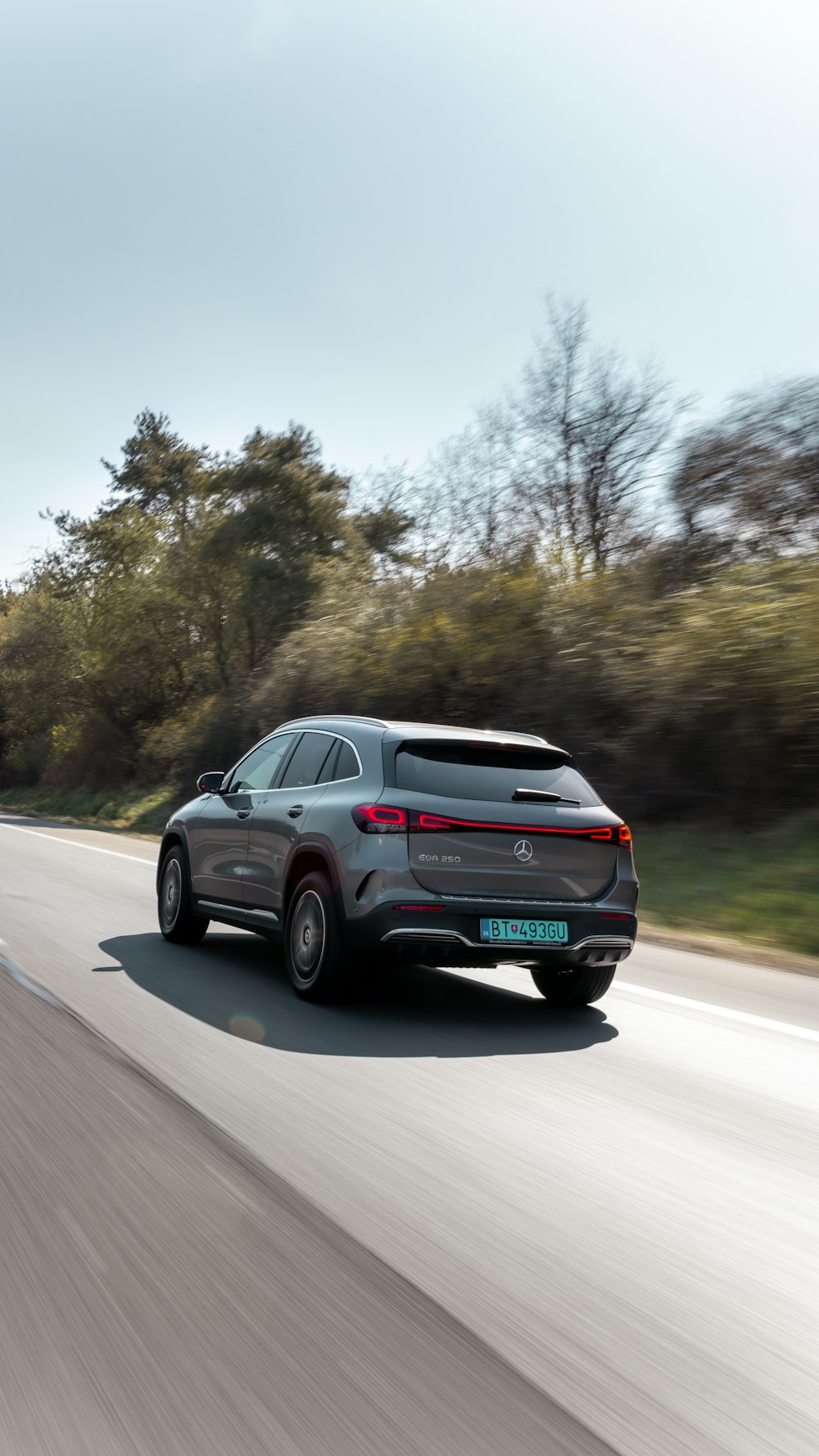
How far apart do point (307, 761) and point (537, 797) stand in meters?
1.70

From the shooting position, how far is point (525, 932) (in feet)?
22.0

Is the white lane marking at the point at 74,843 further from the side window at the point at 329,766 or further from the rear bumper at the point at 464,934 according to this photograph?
the rear bumper at the point at 464,934

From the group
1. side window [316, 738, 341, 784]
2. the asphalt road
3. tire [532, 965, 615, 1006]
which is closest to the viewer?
the asphalt road

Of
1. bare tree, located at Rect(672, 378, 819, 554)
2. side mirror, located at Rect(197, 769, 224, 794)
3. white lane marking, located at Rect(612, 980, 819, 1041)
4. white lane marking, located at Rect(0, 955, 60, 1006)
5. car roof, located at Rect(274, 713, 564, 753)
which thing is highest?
bare tree, located at Rect(672, 378, 819, 554)

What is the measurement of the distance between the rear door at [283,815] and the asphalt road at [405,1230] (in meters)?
0.93

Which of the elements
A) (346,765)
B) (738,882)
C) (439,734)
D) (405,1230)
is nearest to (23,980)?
(346,765)

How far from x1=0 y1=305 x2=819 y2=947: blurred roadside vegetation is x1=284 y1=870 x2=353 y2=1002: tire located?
202 inches

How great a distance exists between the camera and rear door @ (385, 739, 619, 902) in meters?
6.72

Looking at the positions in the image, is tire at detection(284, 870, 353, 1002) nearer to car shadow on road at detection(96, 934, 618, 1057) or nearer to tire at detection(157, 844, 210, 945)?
car shadow on road at detection(96, 934, 618, 1057)

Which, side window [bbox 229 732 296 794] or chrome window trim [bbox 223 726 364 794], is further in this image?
side window [bbox 229 732 296 794]

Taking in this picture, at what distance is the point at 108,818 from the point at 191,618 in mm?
6233

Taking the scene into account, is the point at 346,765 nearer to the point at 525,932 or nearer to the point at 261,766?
the point at 525,932

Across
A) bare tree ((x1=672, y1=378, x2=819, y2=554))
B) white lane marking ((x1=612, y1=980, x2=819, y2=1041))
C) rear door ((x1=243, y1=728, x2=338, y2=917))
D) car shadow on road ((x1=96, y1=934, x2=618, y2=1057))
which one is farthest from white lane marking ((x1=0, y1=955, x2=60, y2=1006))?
bare tree ((x1=672, y1=378, x2=819, y2=554))

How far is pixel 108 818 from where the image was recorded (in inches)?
1436
